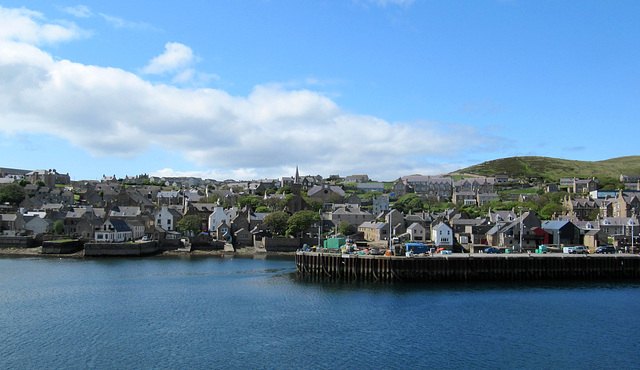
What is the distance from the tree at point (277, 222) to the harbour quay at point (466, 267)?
31018 mm

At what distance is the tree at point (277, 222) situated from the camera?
297 feet

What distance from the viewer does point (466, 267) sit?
181ft

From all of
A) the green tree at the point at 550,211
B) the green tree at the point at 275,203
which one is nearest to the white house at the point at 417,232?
the green tree at the point at 550,211

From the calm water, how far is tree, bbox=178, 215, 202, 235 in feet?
117

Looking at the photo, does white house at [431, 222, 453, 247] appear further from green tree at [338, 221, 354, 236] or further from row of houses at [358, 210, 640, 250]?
green tree at [338, 221, 354, 236]

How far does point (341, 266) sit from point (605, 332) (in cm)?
2830

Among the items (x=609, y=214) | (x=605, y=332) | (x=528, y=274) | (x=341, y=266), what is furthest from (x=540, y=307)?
(x=609, y=214)

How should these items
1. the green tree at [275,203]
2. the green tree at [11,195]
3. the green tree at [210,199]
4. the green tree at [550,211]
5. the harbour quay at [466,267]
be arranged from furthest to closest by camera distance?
the green tree at [210,199], the green tree at [11,195], the green tree at [275,203], the green tree at [550,211], the harbour quay at [466,267]

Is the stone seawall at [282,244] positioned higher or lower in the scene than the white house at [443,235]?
lower

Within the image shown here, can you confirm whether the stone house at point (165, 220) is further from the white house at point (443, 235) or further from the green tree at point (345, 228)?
the white house at point (443, 235)

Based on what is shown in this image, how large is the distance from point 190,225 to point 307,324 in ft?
195

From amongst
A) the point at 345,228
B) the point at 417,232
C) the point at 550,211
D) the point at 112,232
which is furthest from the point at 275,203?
the point at 550,211

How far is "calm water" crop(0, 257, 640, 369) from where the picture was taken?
2805 cm

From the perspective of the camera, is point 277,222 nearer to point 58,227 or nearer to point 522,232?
point 58,227
